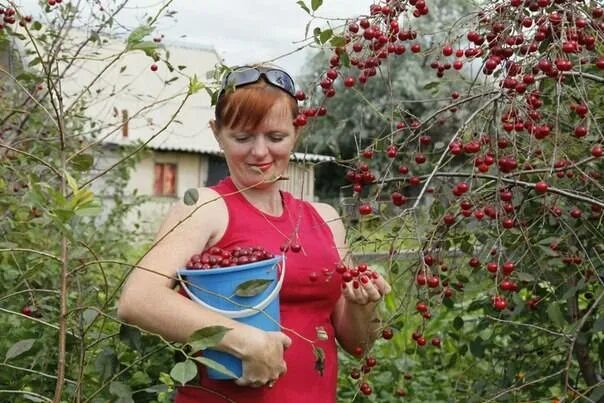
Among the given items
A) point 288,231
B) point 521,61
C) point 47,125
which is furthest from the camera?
point 47,125

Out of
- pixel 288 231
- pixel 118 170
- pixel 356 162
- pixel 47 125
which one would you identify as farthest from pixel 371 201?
pixel 118 170

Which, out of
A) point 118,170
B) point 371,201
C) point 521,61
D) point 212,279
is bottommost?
point 118,170

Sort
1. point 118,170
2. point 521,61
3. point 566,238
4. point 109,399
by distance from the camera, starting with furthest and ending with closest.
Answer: point 118,170
point 566,238
point 109,399
point 521,61

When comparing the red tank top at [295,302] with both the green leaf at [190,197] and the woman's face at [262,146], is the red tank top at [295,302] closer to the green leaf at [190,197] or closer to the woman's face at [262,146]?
the woman's face at [262,146]

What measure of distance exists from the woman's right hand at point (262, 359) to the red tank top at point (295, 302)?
115mm

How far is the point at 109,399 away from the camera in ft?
6.33

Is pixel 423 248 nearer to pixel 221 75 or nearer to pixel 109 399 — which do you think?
pixel 221 75

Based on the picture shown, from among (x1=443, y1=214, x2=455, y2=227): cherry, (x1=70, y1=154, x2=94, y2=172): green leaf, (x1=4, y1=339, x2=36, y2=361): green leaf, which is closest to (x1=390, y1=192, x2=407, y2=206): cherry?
(x1=443, y1=214, x2=455, y2=227): cherry

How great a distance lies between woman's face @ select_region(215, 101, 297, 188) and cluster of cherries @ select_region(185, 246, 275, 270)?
23 centimetres

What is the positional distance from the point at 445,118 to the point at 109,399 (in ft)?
3.05

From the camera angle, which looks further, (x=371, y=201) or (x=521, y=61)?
(x=371, y=201)

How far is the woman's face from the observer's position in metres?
2.04

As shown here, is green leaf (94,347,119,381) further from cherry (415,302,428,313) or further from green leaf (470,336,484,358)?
Answer: green leaf (470,336,484,358)

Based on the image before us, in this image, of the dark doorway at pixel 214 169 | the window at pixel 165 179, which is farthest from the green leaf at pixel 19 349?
the dark doorway at pixel 214 169
